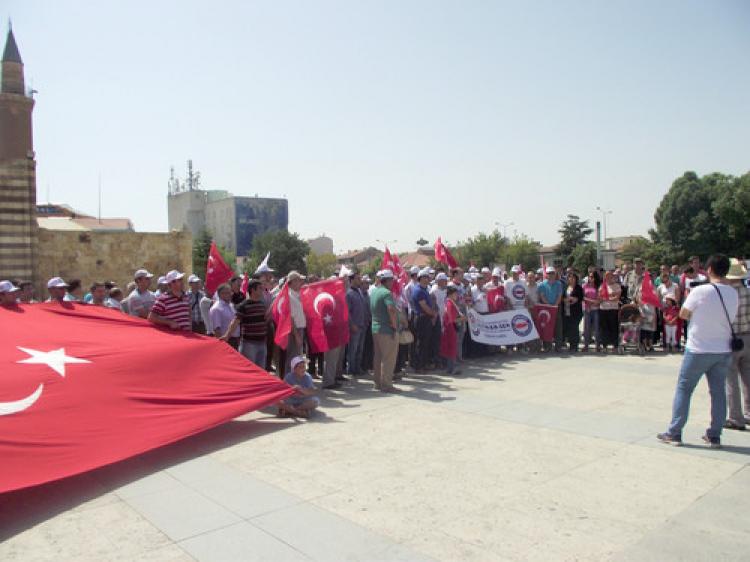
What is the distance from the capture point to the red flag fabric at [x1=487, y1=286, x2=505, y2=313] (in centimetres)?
1335

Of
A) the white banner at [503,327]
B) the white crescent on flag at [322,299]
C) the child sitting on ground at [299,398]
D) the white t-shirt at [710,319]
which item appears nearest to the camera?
the white t-shirt at [710,319]

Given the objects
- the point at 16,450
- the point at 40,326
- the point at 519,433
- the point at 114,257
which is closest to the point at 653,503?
the point at 519,433

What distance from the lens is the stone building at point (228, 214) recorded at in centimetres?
11081

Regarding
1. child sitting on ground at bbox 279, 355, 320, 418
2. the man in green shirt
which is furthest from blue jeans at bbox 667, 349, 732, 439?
the man in green shirt

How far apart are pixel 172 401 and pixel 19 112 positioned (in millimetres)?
28690

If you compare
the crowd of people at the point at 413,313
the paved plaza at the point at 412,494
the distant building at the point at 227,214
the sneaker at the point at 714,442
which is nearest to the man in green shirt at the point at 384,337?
the crowd of people at the point at 413,313

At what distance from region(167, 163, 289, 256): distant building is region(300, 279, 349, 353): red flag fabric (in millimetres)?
101752

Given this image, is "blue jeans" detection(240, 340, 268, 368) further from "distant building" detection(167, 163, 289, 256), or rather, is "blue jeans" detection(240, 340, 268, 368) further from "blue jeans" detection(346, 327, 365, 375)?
"distant building" detection(167, 163, 289, 256)

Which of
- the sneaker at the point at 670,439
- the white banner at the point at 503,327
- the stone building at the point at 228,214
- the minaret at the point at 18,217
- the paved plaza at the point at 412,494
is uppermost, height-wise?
the stone building at the point at 228,214

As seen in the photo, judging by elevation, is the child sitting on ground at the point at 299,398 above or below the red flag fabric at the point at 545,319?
below

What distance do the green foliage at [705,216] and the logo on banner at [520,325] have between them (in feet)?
140

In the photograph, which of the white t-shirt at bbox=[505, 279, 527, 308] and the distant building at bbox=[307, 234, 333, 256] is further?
the distant building at bbox=[307, 234, 333, 256]

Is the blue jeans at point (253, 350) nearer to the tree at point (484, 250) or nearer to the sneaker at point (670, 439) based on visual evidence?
the sneaker at point (670, 439)

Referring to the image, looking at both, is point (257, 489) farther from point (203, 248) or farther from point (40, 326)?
point (203, 248)
